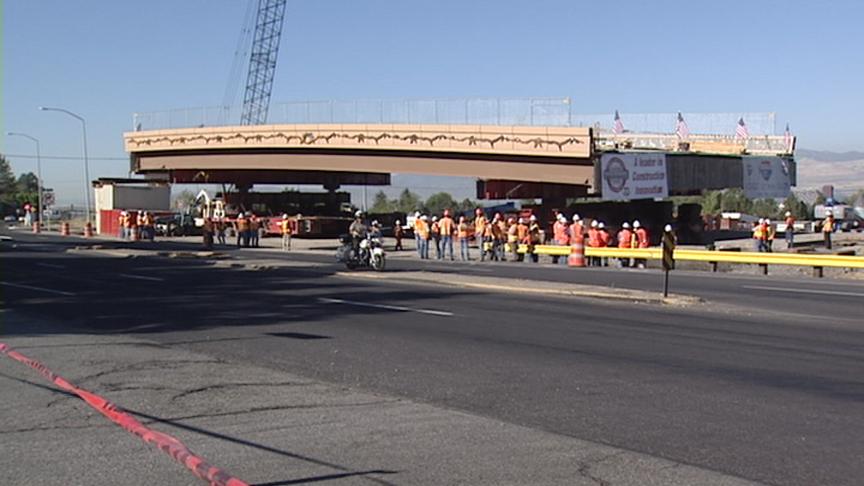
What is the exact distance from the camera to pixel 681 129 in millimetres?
61656

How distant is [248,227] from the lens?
53688 millimetres

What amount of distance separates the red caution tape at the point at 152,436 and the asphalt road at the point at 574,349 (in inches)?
105

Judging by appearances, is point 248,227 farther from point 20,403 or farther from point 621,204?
point 20,403

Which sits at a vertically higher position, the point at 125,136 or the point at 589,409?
the point at 125,136

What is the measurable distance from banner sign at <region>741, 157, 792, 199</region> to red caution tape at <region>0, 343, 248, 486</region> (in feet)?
188

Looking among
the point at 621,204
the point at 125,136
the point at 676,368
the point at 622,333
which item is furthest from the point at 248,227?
the point at 676,368

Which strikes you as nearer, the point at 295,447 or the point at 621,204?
the point at 295,447

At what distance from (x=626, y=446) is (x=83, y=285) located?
65.0 feet

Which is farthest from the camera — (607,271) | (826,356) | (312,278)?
(607,271)

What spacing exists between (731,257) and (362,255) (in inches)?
461

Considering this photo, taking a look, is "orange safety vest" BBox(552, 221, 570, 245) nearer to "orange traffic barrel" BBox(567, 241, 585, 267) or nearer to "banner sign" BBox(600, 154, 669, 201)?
"orange traffic barrel" BBox(567, 241, 585, 267)

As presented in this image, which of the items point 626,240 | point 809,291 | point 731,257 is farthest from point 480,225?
point 809,291

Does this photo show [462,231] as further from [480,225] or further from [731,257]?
[731,257]

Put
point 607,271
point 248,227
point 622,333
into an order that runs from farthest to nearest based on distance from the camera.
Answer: point 248,227 → point 607,271 → point 622,333
